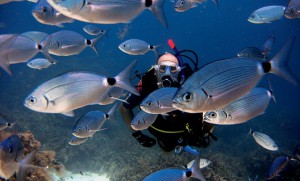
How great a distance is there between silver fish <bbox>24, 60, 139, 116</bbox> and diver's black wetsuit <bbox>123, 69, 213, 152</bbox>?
1.99m

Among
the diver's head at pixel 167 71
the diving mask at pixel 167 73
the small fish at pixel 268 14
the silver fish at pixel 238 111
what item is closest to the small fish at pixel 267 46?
the small fish at pixel 268 14

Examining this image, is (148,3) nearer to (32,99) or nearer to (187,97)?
(187,97)

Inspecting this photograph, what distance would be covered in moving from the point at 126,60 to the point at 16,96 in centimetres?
2057

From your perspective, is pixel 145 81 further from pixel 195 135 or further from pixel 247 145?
pixel 247 145

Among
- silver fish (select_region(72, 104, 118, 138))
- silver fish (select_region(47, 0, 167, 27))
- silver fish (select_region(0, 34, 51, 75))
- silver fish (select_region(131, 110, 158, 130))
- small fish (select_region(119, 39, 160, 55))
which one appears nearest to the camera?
silver fish (select_region(47, 0, 167, 27))

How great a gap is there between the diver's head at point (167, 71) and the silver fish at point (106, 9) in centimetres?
206

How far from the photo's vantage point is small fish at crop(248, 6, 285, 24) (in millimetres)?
5945

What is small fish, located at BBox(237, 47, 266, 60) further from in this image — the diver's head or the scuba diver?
the diver's head

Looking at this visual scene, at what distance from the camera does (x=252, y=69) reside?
6.60 feet

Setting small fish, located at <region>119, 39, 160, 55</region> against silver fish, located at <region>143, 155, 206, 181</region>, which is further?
small fish, located at <region>119, 39, 160, 55</region>

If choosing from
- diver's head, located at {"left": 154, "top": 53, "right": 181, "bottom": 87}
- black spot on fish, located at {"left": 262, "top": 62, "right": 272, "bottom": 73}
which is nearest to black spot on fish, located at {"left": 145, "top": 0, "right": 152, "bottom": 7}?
black spot on fish, located at {"left": 262, "top": 62, "right": 272, "bottom": 73}

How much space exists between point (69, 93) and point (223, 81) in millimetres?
1453

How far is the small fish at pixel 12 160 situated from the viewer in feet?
9.08

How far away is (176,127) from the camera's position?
14.8 feet
